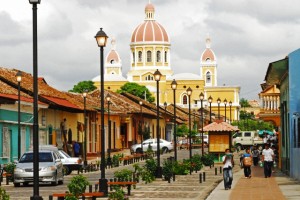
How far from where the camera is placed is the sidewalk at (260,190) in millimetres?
28469

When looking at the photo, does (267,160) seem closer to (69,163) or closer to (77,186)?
(69,163)

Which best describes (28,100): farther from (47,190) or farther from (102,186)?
(102,186)

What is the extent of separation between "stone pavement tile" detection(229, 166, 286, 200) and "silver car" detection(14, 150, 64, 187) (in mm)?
6693

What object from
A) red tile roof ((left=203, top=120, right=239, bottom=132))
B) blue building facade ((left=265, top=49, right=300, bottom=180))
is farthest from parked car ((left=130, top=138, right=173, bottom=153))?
blue building facade ((left=265, top=49, right=300, bottom=180))

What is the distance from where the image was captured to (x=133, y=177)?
34.9m

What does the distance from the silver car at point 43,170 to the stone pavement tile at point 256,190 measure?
6693mm

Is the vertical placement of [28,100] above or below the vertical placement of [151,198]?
above

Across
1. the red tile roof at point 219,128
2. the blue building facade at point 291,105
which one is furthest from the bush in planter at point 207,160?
the blue building facade at point 291,105

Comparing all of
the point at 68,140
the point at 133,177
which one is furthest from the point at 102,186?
the point at 68,140

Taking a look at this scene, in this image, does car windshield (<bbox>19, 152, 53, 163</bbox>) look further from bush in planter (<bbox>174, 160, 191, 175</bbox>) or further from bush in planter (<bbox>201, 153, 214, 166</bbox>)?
bush in planter (<bbox>201, 153, 214, 166</bbox>)

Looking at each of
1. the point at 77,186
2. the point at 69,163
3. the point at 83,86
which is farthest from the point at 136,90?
the point at 77,186

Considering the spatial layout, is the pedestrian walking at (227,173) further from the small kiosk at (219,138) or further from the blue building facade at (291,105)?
the small kiosk at (219,138)

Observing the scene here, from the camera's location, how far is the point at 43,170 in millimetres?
35219

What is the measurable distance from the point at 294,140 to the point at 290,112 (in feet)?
4.09
